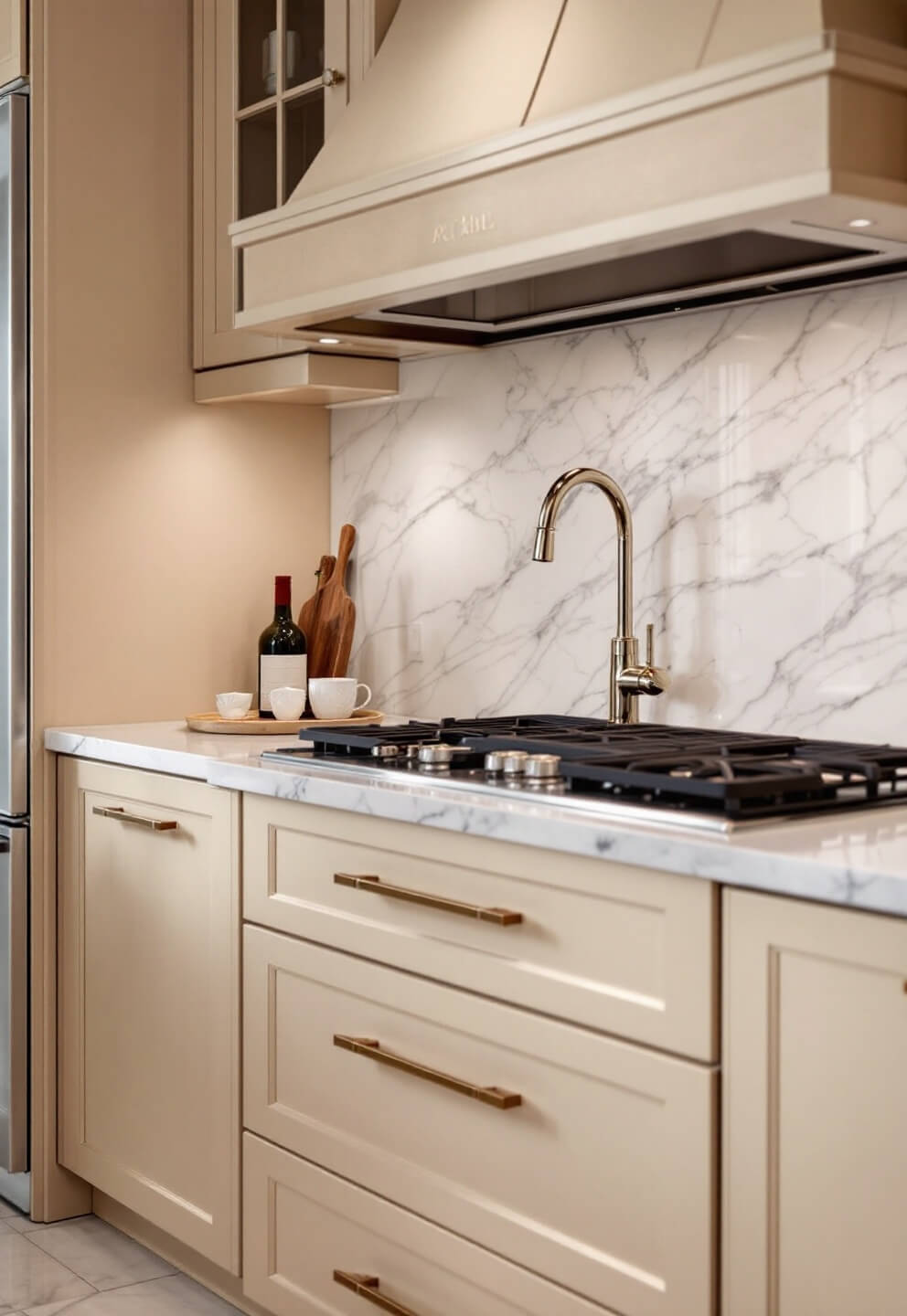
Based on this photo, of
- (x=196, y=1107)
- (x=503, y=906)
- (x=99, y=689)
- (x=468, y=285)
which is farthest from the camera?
(x=99, y=689)

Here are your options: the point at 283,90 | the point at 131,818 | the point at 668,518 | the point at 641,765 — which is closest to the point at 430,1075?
the point at 641,765

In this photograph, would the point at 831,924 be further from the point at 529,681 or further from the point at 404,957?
the point at 529,681

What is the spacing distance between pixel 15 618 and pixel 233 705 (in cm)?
42

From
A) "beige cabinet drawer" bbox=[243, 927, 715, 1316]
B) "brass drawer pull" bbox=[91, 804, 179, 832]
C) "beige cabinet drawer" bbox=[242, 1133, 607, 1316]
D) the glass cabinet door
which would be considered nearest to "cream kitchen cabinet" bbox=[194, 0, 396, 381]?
the glass cabinet door

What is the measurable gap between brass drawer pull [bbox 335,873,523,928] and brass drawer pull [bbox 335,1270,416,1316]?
0.52m

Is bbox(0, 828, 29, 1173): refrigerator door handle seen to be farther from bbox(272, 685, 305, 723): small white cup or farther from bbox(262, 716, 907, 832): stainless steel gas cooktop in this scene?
bbox(262, 716, 907, 832): stainless steel gas cooktop

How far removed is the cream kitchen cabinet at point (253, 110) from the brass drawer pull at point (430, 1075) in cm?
130

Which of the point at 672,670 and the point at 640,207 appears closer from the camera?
the point at 640,207

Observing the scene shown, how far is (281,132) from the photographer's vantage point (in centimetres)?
266

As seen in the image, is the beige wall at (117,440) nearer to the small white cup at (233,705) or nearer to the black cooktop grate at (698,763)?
the small white cup at (233,705)

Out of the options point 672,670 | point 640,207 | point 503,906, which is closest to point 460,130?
point 640,207

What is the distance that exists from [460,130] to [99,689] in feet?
4.14

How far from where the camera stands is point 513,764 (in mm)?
1895

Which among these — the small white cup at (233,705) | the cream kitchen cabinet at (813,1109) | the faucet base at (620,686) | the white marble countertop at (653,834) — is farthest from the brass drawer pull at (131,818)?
the cream kitchen cabinet at (813,1109)
